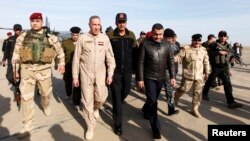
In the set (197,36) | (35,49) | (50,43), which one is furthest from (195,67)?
(35,49)

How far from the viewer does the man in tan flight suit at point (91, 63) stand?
4.43 meters

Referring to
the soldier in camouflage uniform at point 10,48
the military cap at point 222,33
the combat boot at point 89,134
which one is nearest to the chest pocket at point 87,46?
the combat boot at point 89,134

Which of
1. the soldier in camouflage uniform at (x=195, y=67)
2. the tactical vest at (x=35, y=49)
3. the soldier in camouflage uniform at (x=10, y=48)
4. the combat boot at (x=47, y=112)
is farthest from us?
the soldier in camouflage uniform at (x=10, y=48)

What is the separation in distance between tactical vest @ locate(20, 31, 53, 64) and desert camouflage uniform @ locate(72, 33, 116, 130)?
0.70m

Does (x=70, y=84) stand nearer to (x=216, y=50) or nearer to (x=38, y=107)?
(x=38, y=107)

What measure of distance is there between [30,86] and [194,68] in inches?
129

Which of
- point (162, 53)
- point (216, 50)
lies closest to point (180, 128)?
point (162, 53)

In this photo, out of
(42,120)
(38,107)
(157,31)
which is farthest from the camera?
(38,107)

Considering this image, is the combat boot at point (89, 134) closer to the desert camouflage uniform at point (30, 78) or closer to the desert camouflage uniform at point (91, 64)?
the desert camouflage uniform at point (91, 64)

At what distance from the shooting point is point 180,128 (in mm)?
5023

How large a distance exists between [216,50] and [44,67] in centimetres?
416

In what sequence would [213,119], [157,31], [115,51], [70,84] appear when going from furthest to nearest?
[70,84]
[213,119]
[115,51]
[157,31]

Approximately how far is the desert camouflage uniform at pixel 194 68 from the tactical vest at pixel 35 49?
2802 millimetres

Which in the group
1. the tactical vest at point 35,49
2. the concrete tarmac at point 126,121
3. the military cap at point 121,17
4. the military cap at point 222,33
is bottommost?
the concrete tarmac at point 126,121
